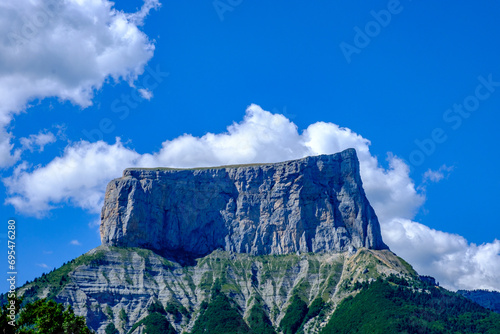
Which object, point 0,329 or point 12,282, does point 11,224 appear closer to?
point 12,282

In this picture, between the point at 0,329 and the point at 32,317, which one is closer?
the point at 0,329

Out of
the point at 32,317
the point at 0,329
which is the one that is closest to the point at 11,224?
the point at 0,329

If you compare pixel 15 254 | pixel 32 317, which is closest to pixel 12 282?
pixel 15 254

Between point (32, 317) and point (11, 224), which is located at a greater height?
point (11, 224)

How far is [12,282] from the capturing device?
7162cm

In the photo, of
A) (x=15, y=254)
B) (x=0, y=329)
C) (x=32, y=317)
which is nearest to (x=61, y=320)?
(x=32, y=317)

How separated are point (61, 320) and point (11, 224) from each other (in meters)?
26.6

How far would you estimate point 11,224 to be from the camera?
74.9m

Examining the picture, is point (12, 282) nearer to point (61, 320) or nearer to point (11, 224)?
point (11, 224)

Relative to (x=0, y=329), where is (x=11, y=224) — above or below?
above

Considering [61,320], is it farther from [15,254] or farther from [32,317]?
[15,254]

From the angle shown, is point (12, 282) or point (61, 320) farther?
point (61, 320)

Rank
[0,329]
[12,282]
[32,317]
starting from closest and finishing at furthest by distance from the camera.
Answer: [12,282] → [0,329] → [32,317]

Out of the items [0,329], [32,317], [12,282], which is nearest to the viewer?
[12,282]
